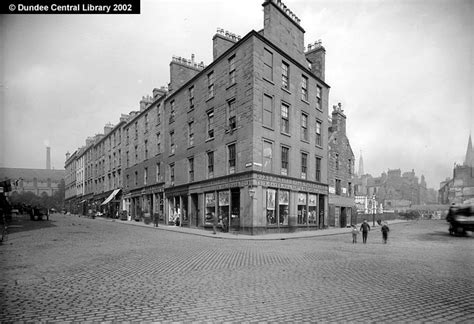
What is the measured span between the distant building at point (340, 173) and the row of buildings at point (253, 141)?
0.38 ft

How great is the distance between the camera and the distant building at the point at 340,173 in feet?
102

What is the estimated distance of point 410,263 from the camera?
995 centimetres

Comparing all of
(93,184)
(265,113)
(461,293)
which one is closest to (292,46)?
(265,113)

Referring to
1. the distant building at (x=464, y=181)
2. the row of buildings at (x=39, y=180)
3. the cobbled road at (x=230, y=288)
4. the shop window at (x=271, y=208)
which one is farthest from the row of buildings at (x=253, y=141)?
the row of buildings at (x=39, y=180)

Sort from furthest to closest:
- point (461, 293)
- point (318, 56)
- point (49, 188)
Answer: point (49, 188), point (318, 56), point (461, 293)

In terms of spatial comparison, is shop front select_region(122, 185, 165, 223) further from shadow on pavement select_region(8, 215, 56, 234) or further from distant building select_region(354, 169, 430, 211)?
distant building select_region(354, 169, 430, 211)

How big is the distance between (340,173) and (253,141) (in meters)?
16.4

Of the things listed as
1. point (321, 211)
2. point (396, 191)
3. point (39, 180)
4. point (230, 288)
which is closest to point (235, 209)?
point (321, 211)

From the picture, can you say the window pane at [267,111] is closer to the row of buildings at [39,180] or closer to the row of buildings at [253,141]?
the row of buildings at [253,141]

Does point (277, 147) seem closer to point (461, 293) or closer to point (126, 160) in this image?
point (461, 293)

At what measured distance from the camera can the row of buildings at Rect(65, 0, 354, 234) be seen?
21.4 meters

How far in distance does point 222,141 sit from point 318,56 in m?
14.9

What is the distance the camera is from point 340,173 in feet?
108

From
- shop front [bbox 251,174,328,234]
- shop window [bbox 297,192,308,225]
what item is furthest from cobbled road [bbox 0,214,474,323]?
shop window [bbox 297,192,308,225]
